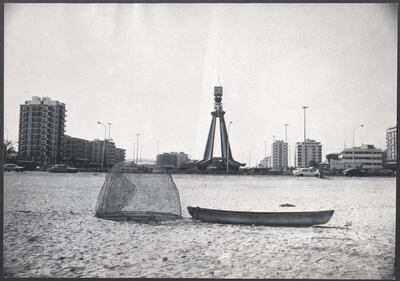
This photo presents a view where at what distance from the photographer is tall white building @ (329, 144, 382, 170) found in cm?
3950

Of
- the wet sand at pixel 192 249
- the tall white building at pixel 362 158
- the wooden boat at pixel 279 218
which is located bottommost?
the wet sand at pixel 192 249

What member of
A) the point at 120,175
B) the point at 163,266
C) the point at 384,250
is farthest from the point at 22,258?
the point at 384,250

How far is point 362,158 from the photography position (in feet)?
153

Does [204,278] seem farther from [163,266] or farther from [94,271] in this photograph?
[94,271]

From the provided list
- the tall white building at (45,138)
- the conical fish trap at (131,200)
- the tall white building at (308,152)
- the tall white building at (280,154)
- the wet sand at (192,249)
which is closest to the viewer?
the wet sand at (192,249)

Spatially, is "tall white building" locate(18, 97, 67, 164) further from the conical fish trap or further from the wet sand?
the wet sand

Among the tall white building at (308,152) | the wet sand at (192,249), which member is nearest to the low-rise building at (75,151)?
the tall white building at (308,152)

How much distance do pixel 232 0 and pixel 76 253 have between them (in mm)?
4898

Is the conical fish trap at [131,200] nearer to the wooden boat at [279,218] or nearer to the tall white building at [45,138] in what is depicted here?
the wooden boat at [279,218]

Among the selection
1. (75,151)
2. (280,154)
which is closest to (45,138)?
(75,151)

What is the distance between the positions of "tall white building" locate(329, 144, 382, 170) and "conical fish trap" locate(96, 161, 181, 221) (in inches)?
1155

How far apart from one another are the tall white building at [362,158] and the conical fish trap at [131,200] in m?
29.3

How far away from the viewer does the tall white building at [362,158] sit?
3950cm

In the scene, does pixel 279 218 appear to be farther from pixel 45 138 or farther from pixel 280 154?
pixel 280 154
